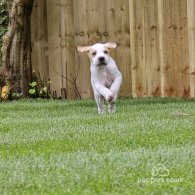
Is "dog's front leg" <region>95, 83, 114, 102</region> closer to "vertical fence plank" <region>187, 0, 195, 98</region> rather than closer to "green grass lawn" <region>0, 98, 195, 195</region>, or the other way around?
"green grass lawn" <region>0, 98, 195, 195</region>

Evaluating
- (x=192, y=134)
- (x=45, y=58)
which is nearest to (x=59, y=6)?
(x=45, y=58)

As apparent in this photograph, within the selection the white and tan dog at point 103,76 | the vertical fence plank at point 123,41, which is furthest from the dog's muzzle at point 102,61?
A: the vertical fence plank at point 123,41

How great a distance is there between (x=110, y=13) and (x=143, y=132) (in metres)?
5.58

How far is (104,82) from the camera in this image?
8.52 m

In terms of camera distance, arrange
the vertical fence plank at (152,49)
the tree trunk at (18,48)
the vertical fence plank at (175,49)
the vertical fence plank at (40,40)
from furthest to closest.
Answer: the vertical fence plank at (40,40)
the tree trunk at (18,48)
the vertical fence plank at (152,49)
the vertical fence plank at (175,49)

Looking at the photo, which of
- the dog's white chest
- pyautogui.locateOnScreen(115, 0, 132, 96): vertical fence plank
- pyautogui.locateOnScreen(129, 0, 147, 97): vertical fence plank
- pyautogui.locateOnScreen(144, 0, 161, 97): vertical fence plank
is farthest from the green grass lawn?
pyautogui.locateOnScreen(115, 0, 132, 96): vertical fence plank

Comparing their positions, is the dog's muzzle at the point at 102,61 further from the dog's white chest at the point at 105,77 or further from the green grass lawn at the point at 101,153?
the green grass lawn at the point at 101,153

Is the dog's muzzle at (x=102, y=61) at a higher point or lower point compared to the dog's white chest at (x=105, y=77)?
higher

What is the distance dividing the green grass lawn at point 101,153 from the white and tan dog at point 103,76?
49 centimetres

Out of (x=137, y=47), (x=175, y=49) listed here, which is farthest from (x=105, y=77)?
(x=137, y=47)

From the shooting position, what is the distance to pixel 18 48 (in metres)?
11.8

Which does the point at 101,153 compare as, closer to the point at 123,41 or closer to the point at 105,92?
the point at 105,92

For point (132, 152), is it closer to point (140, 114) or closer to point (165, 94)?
point (140, 114)

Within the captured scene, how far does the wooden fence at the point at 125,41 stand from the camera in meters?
9.84
